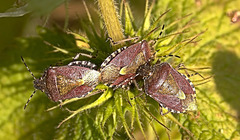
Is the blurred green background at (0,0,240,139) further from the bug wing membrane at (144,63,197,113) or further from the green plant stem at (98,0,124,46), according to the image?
the green plant stem at (98,0,124,46)

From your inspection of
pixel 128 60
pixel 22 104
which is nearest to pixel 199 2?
pixel 128 60

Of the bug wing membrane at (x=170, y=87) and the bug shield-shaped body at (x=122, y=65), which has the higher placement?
the bug shield-shaped body at (x=122, y=65)

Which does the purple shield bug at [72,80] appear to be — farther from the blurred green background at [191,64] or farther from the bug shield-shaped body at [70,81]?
the blurred green background at [191,64]

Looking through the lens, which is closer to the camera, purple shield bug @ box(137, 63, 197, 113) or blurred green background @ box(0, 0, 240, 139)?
purple shield bug @ box(137, 63, 197, 113)

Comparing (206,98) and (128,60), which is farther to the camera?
(206,98)

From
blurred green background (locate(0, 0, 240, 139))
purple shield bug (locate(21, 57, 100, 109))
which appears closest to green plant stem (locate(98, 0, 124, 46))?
purple shield bug (locate(21, 57, 100, 109))

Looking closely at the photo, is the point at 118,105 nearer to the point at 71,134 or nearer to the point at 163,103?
the point at 163,103

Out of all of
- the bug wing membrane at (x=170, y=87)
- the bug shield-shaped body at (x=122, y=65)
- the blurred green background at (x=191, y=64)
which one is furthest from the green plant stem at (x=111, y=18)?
the blurred green background at (x=191, y=64)
